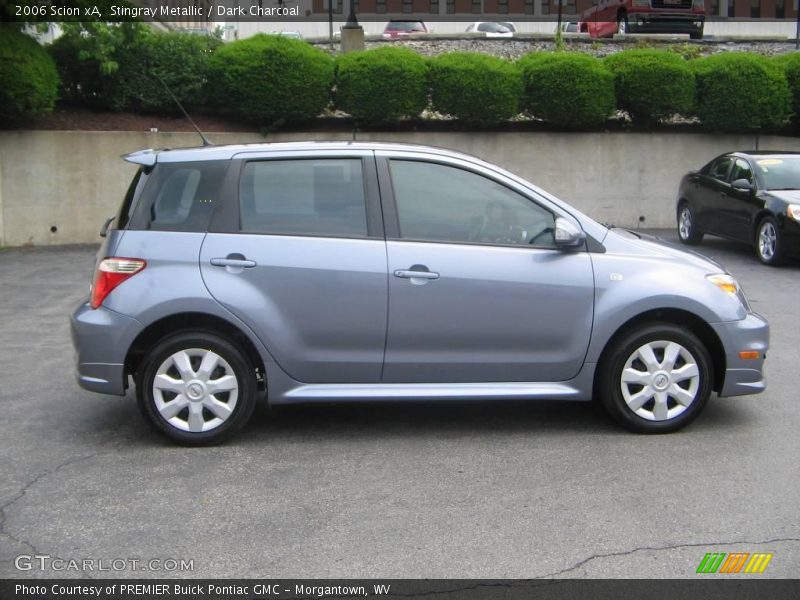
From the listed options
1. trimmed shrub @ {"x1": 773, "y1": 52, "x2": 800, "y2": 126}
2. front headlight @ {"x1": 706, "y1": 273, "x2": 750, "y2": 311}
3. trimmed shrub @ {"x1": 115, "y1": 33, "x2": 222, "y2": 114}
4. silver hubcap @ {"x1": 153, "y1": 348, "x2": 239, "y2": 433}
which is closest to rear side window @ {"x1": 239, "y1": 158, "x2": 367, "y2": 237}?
silver hubcap @ {"x1": 153, "y1": 348, "x2": 239, "y2": 433}

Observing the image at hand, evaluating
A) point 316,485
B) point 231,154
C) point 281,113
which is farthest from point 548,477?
point 281,113

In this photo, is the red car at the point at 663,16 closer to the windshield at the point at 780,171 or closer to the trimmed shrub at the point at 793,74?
the trimmed shrub at the point at 793,74

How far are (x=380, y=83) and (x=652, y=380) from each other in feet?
36.2

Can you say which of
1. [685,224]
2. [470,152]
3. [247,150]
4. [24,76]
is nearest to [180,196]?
[247,150]

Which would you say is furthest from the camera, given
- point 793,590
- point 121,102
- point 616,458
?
point 121,102

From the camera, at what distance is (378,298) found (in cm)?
581

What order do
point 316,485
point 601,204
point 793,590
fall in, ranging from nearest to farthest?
1. point 793,590
2. point 316,485
3. point 601,204

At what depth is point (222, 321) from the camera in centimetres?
580

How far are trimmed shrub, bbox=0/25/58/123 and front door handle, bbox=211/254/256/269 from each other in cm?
975

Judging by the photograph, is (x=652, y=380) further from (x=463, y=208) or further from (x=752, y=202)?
(x=752, y=202)

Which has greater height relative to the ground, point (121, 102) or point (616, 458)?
point (121, 102)

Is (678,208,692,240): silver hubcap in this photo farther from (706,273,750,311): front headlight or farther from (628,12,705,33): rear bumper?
(628,12,705,33): rear bumper

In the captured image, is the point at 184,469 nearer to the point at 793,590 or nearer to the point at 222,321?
the point at 222,321

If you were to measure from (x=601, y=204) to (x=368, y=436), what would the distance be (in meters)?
12.2
